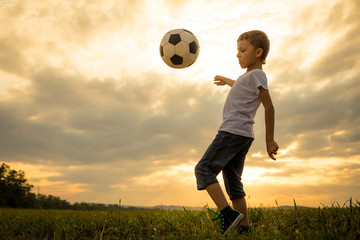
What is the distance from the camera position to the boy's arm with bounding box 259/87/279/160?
11.9ft

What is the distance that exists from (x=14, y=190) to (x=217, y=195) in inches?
1441

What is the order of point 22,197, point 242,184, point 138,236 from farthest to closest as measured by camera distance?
point 22,197 < point 242,184 < point 138,236

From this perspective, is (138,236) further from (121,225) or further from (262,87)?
(262,87)

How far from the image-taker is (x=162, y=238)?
358cm

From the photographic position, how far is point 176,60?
554 centimetres

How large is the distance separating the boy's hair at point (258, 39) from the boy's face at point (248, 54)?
49mm

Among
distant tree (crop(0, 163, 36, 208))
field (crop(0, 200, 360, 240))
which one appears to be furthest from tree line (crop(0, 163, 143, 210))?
field (crop(0, 200, 360, 240))

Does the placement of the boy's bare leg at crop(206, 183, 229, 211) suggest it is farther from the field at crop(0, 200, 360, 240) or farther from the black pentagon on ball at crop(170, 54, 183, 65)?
the black pentagon on ball at crop(170, 54, 183, 65)

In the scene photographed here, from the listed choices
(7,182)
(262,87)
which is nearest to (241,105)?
(262,87)

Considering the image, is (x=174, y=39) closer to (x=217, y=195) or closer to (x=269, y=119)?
(x=269, y=119)

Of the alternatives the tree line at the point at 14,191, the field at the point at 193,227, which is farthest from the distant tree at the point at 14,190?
the field at the point at 193,227

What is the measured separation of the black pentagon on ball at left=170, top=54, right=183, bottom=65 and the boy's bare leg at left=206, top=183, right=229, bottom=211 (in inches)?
108

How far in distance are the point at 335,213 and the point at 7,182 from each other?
38.0 metres

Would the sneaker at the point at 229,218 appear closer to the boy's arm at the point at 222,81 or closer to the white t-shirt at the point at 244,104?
the white t-shirt at the point at 244,104
